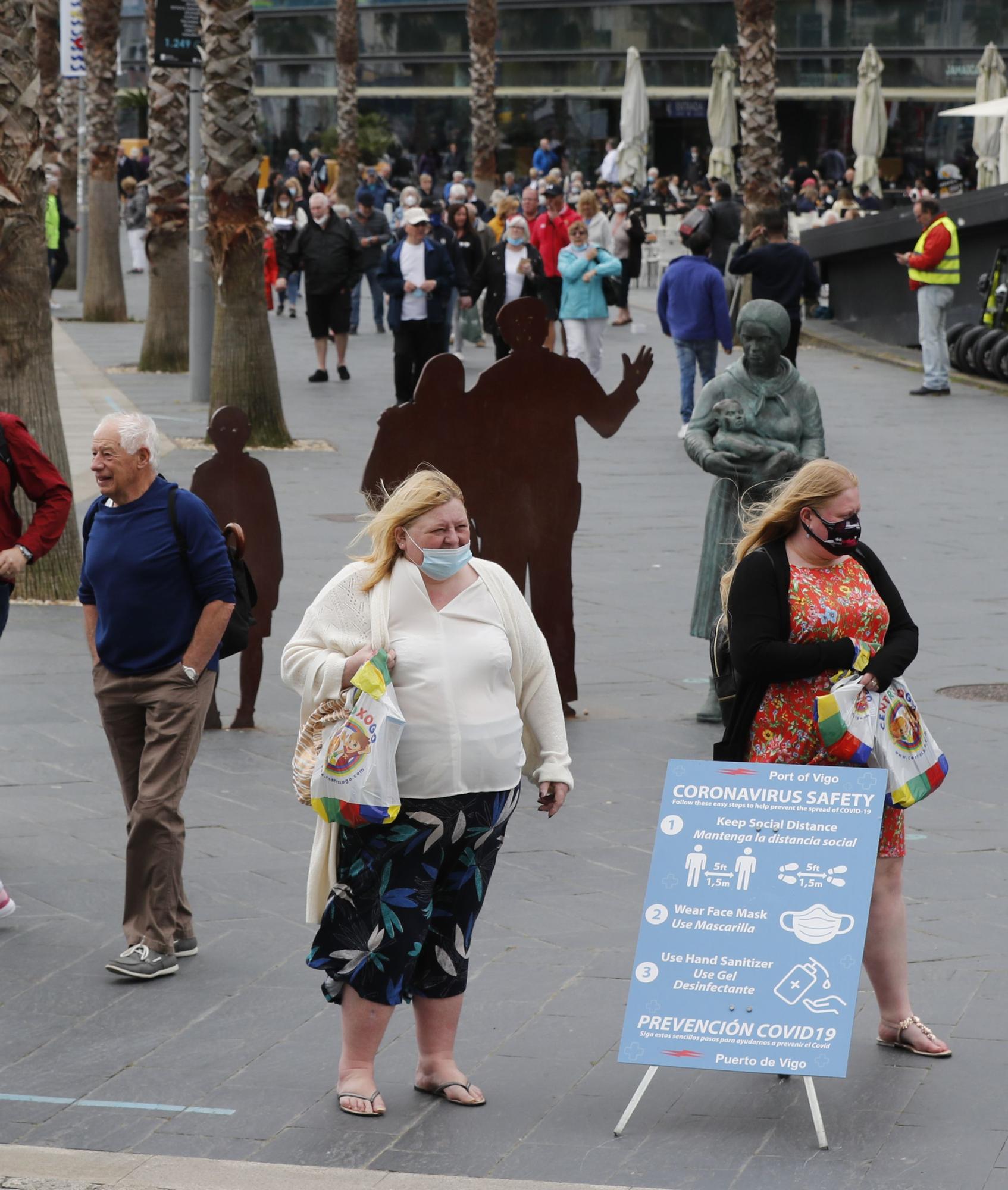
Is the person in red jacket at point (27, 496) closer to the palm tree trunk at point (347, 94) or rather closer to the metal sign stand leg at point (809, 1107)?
the metal sign stand leg at point (809, 1107)

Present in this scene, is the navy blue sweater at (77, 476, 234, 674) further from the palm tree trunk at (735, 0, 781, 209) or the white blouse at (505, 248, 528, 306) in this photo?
the palm tree trunk at (735, 0, 781, 209)

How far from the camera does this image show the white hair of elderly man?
5.84 metres

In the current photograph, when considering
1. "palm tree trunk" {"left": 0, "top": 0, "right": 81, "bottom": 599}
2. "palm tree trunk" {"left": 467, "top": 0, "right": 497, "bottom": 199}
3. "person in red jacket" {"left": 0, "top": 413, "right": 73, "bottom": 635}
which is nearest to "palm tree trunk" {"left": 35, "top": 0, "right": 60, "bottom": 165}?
"palm tree trunk" {"left": 467, "top": 0, "right": 497, "bottom": 199}

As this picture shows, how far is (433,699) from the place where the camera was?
4.71 m

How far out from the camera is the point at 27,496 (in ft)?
23.2

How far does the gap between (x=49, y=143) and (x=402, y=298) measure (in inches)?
755

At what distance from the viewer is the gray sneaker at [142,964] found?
5.82m

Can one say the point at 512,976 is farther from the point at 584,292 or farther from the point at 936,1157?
the point at 584,292

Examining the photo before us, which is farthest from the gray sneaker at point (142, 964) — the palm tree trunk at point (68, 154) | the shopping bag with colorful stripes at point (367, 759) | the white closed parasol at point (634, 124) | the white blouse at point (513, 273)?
the white closed parasol at point (634, 124)

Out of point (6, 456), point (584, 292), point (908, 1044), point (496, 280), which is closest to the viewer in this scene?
point (908, 1044)

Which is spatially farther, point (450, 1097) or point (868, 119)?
point (868, 119)

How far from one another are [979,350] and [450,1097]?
60.9 feet

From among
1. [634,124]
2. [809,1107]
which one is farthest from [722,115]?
[809,1107]

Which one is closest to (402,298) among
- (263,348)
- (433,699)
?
(263,348)
